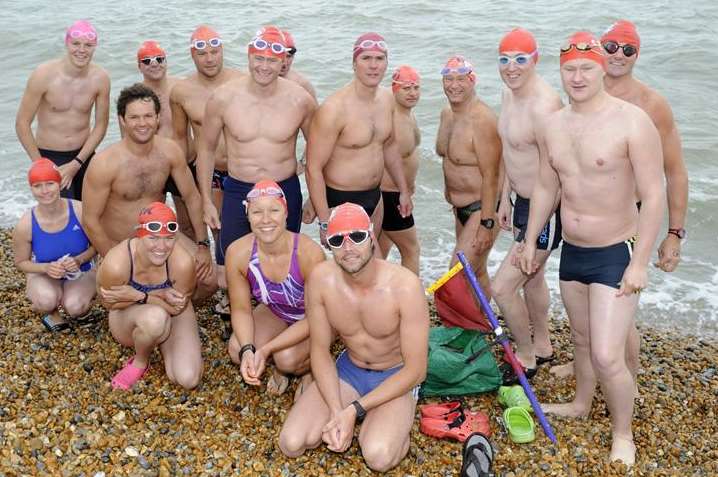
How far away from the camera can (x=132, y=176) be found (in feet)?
19.7

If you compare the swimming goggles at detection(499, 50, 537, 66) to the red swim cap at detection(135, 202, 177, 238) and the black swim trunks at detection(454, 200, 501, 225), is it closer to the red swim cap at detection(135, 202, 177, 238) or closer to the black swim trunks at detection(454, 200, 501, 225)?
the black swim trunks at detection(454, 200, 501, 225)

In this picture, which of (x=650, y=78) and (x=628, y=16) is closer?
(x=650, y=78)

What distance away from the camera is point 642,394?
606 cm

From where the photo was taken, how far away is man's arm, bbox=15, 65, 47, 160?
716 centimetres

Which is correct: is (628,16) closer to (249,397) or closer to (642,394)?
(642,394)

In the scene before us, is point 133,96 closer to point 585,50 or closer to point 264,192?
point 264,192

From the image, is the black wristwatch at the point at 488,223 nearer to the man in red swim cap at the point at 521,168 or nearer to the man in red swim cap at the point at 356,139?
the man in red swim cap at the point at 521,168

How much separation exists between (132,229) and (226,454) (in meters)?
2.30

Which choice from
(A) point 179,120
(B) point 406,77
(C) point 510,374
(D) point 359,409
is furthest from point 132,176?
(C) point 510,374

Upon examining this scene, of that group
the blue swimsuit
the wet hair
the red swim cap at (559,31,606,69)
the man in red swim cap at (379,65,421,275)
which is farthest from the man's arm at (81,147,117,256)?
the red swim cap at (559,31,606,69)

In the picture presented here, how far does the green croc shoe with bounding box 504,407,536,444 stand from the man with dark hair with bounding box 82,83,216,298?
2.87 meters

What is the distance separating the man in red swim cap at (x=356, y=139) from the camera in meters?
6.02

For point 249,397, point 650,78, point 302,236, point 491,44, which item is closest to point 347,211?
point 302,236

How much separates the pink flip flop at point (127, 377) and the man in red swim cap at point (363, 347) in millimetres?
1395
